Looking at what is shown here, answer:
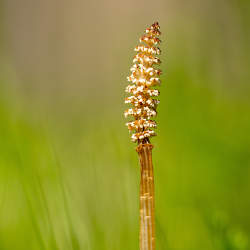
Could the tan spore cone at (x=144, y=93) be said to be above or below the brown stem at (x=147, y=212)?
above

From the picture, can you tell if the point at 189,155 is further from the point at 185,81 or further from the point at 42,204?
the point at 42,204

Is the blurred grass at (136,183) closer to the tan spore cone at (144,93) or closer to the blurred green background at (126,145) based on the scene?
the blurred green background at (126,145)

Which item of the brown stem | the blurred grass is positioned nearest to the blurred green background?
the blurred grass

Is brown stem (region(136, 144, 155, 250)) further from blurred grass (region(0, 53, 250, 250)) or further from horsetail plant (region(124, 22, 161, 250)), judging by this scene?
blurred grass (region(0, 53, 250, 250))

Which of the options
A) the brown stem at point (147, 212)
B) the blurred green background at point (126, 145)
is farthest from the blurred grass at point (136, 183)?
the brown stem at point (147, 212)

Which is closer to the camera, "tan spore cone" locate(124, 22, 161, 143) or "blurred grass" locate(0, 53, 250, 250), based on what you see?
"tan spore cone" locate(124, 22, 161, 143)

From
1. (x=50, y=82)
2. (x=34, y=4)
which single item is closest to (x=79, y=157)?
(x=50, y=82)
